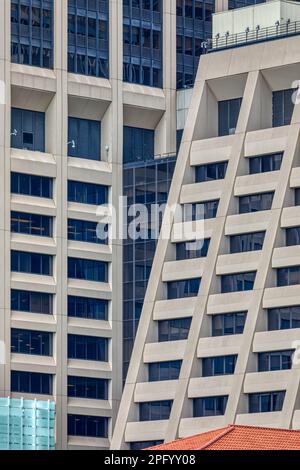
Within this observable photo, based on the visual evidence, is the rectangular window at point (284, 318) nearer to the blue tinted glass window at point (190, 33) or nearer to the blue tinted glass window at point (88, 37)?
the blue tinted glass window at point (190, 33)

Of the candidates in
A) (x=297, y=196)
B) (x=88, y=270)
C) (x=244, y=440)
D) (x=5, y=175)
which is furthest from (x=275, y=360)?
(x=244, y=440)

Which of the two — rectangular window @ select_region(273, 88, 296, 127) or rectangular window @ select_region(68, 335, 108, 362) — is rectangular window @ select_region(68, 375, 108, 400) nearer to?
rectangular window @ select_region(68, 335, 108, 362)

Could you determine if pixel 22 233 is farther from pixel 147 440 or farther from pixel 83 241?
pixel 147 440

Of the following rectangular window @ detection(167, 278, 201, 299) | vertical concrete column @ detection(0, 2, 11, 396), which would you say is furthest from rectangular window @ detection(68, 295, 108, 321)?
rectangular window @ detection(167, 278, 201, 299)

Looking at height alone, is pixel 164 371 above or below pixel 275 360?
below

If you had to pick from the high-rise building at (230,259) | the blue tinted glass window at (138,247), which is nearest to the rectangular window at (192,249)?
the high-rise building at (230,259)

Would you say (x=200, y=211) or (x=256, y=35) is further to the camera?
(x=256, y=35)

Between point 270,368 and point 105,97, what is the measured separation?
30.2m

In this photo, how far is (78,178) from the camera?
125812mm

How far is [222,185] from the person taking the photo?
117625mm

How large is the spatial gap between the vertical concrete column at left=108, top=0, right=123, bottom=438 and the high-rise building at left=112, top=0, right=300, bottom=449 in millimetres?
6602

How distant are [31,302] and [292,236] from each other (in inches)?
908

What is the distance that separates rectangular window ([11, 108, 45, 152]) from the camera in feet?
407

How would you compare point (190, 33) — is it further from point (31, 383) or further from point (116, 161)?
point (31, 383)
